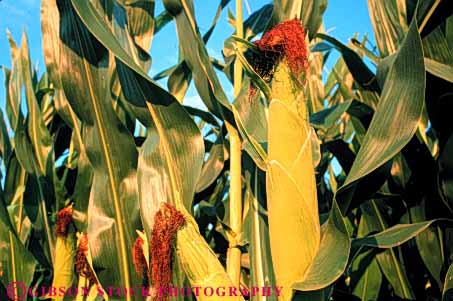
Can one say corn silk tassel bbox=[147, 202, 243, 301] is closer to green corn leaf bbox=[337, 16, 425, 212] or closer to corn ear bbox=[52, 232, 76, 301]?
green corn leaf bbox=[337, 16, 425, 212]

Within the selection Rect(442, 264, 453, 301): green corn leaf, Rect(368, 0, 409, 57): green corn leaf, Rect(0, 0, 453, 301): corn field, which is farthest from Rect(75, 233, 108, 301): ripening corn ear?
Rect(368, 0, 409, 57): green corn leaf

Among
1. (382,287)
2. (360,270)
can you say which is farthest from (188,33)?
(382,287)

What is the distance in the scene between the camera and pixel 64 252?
2.06 metres

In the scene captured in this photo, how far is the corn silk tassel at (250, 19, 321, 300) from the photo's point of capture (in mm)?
1104

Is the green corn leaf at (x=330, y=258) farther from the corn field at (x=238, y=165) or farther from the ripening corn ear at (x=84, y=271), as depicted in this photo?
the ripening corn ear at (x=84, y=271)

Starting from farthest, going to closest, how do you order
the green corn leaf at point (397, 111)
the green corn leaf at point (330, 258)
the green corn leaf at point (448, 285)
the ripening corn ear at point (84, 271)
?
the ripening corn ear at point (84, 271)
the green corn leaf at point (448, 285)
the green corn leaf at point (397, 111)
the green corn leaf at point (330, 258)

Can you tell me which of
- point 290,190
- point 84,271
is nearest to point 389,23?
point 290,190

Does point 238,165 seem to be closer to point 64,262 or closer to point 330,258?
point 330,258

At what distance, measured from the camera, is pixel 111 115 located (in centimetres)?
157

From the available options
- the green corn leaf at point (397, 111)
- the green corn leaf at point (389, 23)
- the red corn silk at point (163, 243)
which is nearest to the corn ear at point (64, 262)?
the red corn silk at point (163, 243)

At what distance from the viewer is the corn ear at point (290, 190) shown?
110 cm

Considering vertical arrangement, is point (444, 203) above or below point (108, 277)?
above

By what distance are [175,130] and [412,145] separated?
91 cm

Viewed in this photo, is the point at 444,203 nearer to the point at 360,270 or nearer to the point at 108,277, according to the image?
the point at 360,270
